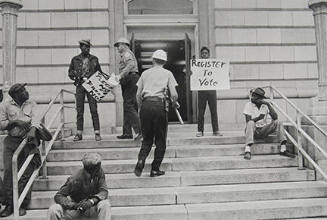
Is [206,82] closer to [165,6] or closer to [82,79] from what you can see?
[82,79]

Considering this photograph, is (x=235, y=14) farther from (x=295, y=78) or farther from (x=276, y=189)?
(x=276, y=189)

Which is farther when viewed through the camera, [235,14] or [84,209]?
[235,14]

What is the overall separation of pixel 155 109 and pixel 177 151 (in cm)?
152

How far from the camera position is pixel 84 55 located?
837 cm

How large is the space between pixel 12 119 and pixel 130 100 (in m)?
2.58

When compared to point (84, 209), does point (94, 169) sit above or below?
above

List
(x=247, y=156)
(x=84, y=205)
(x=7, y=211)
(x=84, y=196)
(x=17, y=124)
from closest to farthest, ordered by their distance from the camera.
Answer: (x=84, y=205) < (x=84, y=196) < (x=7, y=211) < (x=17, y=124) < (x=247, y=156)

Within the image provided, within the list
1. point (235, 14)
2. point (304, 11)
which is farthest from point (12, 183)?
point (304, 11)

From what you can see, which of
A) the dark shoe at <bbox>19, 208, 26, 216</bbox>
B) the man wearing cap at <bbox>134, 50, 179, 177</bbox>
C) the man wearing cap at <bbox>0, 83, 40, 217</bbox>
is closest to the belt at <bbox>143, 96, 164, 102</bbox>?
the man wearing cap at <bbox>134, 50, 179, 177</bbox>

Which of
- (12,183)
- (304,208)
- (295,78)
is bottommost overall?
(304,208)

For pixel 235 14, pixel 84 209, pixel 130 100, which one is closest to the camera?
pixel 84 209

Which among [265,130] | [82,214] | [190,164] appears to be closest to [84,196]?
[82,214]

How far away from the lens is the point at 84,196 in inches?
211

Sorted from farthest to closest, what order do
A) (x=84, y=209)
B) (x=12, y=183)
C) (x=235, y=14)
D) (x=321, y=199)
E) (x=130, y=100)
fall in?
(x=235, y=14) → (x=130, y=100) → (x=321, y=199) → (x=12, y=183) → (x=84, y=209)
